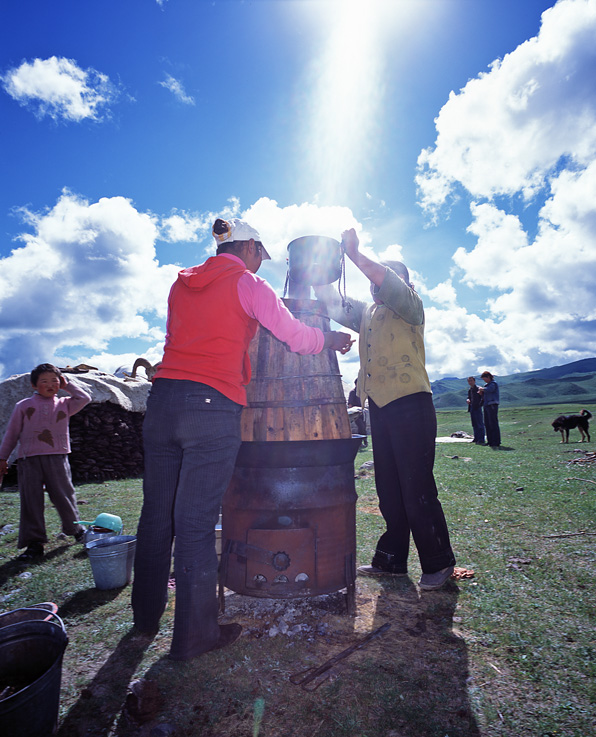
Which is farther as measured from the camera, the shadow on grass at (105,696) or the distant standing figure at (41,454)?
the distant standing figure at (41,454)

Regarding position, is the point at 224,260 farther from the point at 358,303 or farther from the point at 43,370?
the point at 43,370

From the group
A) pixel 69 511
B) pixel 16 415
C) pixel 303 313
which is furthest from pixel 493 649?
pixel 16 415

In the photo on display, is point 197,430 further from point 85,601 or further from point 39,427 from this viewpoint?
point 39,427

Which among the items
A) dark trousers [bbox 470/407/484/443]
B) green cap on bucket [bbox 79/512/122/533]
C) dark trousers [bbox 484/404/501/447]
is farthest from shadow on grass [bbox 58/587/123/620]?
dark trousers [bbox 470/407/484/443]

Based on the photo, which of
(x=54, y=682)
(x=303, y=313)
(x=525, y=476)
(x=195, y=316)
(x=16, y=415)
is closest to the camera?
(x=54, y=682)

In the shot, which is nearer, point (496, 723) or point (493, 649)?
point (496, 723)

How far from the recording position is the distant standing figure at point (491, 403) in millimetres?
15930

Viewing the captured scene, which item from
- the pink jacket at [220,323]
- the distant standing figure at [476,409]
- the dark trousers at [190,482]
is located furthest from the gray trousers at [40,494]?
the distant standing figure at [476,409]

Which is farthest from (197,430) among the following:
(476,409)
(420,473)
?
(476,409)

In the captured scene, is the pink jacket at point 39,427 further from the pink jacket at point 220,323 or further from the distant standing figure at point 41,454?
the pink jacket at point 220,323

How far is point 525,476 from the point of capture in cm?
945

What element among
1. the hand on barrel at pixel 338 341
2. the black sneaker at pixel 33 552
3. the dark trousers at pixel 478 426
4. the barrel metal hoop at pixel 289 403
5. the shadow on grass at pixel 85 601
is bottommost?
the shadow on grass at pixel 85 601

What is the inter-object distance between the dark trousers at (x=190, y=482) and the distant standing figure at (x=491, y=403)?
14.8 meters

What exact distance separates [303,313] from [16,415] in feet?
14.2
